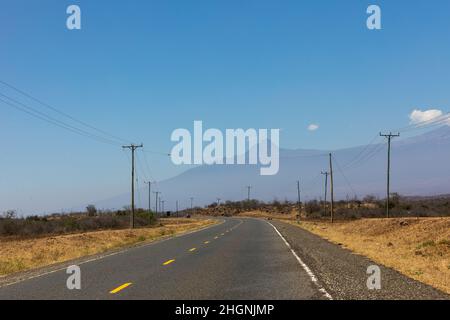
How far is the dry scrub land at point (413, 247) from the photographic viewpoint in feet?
57.9

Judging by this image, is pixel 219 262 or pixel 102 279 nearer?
pixel 102 279

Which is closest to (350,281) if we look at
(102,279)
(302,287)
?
(302,287)

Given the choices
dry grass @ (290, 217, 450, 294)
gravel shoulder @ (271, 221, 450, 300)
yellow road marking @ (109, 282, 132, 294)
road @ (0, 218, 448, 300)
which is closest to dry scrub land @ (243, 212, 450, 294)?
dry grass @ (290, 217, 450, 294)

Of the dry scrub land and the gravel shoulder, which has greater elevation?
the gravel shoulder

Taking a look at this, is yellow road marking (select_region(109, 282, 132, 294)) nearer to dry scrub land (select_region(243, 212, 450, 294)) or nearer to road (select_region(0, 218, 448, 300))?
road (select_region(0, 218, 448, 300))

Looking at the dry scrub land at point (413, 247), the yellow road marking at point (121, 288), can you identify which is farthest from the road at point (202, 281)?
the dry scrub land at point (413, 247)

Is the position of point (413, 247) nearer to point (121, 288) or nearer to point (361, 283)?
point (361, 283)

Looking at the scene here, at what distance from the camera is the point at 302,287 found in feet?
43.6

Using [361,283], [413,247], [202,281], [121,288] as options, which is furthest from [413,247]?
[121,288]

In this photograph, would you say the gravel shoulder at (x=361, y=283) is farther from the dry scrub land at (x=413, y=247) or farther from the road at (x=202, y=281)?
the dry scrub land at (x=413, y=247)

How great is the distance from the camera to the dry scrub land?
17656 millimetres
